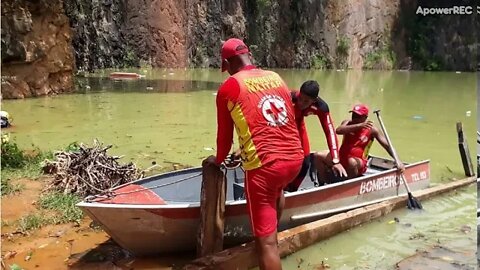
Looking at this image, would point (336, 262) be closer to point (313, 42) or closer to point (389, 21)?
point (313, 42)

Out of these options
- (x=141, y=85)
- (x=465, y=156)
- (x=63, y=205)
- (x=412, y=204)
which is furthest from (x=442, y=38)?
(x=63, y=205)

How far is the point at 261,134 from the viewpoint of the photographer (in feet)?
13.6

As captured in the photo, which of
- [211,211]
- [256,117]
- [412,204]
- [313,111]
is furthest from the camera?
[412,204]

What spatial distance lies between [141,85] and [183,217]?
16.5m

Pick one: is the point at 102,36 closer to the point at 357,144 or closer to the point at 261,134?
the point at 357,144

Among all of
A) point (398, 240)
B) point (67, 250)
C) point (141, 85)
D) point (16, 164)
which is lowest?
point (398, 240)

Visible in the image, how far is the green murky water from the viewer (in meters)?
6.22

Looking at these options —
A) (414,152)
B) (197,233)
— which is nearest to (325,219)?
(197,233)

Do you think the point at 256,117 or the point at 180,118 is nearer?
the point at 256,117

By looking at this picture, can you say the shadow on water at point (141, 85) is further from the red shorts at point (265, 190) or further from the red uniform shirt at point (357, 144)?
the red shorts at point (265, 190)

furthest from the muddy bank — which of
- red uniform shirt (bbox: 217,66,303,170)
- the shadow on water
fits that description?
the shadow on water

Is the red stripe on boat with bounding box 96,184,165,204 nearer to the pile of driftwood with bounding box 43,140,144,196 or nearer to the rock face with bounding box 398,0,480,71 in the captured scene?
the pile of driftwood with bounding box 43,140,144,196

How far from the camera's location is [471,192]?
8141 millimetres

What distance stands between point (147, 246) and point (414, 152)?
7126 millimetres
